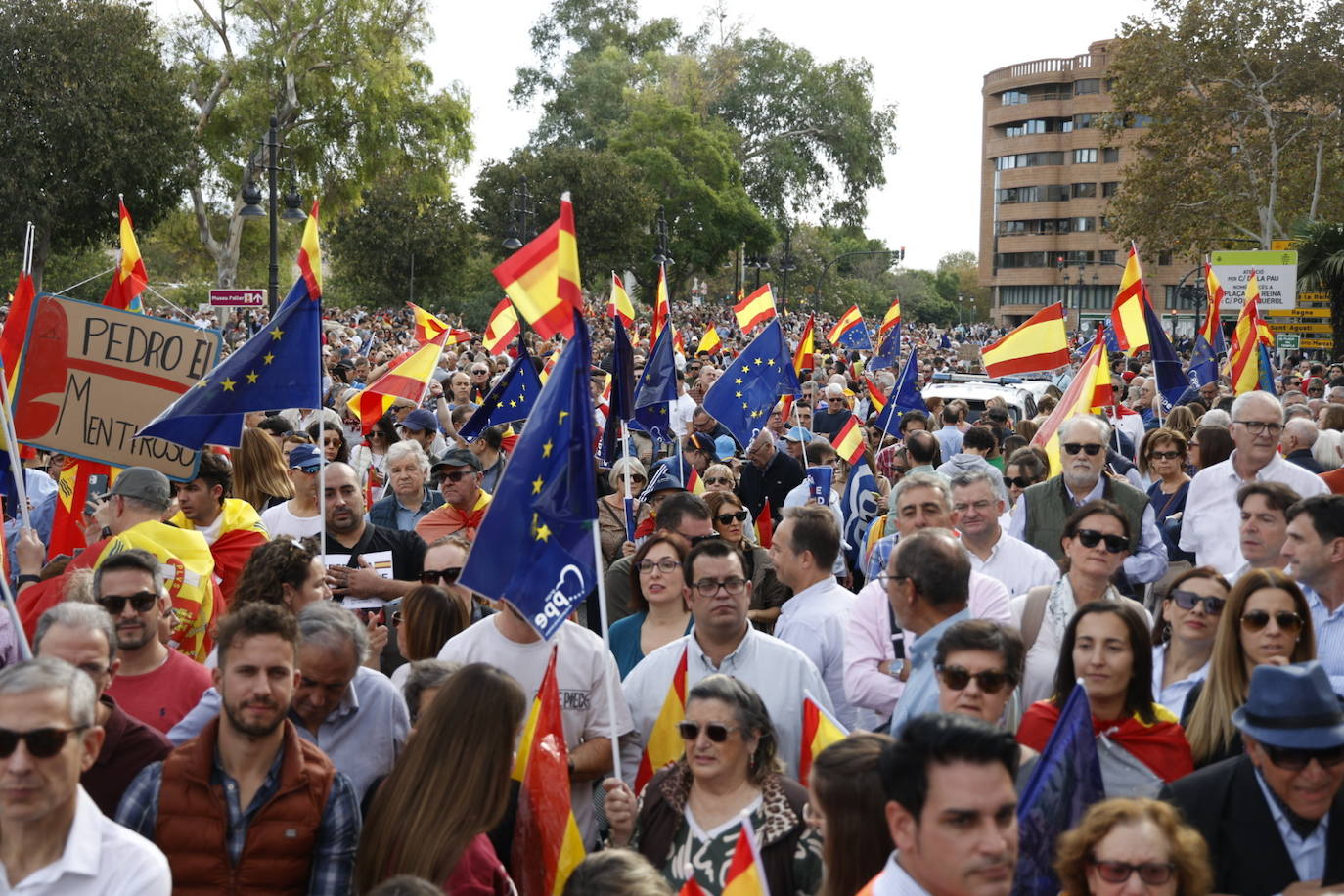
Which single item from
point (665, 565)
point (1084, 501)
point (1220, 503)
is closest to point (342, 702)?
point (665, 565)

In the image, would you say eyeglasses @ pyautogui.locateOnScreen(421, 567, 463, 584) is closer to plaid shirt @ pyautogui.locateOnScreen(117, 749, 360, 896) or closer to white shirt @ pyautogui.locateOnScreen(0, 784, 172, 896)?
plaid shirt @ pyautogui.locateOnScreen(117, 749, 360, 896)

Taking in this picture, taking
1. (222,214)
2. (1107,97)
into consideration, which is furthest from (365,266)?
(1107,97)

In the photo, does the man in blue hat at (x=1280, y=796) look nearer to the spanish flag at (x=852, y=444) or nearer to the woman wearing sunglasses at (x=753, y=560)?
the woman wearing sunglasses at (x=753, y=560)

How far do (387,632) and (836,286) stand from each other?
77813mm

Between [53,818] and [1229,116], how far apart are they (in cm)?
4194

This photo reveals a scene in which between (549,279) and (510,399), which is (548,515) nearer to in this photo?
(549,279)

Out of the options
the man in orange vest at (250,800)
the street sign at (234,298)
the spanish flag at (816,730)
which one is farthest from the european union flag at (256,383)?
the street sign at (234,298)

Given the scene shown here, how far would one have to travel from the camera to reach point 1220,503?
8.23 m

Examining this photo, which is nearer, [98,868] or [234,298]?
[98,868]

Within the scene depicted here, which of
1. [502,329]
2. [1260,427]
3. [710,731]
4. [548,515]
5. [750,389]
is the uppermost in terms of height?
[502,329]

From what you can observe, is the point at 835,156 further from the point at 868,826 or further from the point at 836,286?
the point at 868,826

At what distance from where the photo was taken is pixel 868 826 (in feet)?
12.2

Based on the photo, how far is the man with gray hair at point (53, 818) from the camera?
3.44 metres

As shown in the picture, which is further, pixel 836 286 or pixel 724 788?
pixel 836 286
